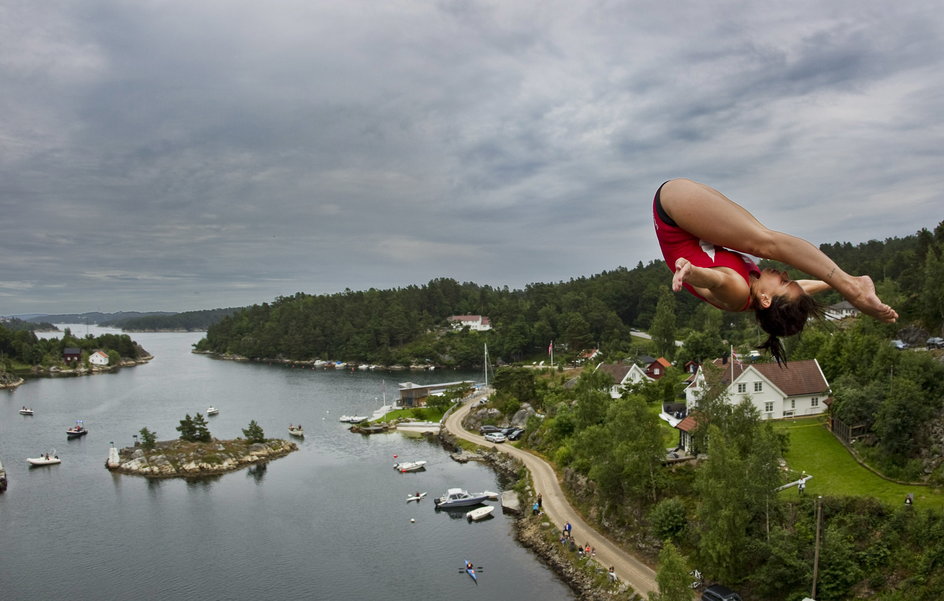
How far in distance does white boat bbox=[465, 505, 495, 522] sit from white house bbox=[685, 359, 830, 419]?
42.1 feet

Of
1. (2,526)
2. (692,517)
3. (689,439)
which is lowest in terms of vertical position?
(2,526)

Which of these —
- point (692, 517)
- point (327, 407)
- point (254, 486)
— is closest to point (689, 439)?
point (692, 517)

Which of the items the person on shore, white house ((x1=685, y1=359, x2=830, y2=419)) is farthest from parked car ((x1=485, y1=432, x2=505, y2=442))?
→ the person on shore

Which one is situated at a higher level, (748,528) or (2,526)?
(748,528)

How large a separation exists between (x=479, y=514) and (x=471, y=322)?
96.6 metres

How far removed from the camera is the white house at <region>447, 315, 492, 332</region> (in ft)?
417

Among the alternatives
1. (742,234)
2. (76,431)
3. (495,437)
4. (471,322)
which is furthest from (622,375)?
(471,322)

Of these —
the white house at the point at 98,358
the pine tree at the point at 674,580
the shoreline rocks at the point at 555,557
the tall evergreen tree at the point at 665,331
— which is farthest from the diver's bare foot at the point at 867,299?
the white house at the point at 98,358

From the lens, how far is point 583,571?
26.6 m

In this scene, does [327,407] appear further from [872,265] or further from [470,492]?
[872,265]

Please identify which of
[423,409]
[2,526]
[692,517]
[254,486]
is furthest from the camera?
[423,409]

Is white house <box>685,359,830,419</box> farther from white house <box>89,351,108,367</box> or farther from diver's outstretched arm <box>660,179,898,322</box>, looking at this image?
white house <box>89,351,108,367</box>

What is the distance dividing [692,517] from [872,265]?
69262mm

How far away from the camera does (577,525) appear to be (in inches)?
1208
